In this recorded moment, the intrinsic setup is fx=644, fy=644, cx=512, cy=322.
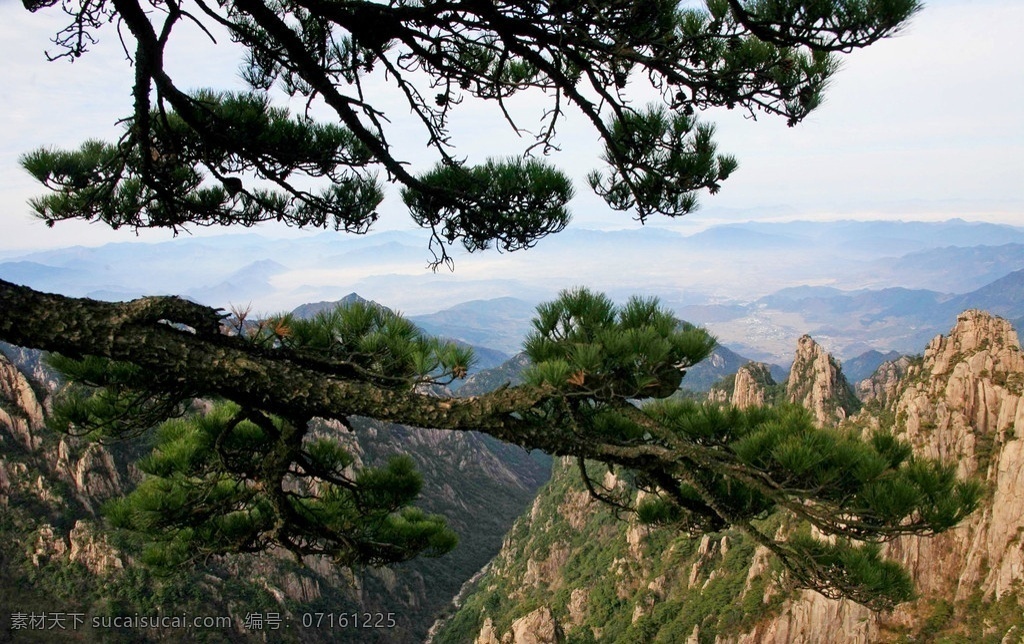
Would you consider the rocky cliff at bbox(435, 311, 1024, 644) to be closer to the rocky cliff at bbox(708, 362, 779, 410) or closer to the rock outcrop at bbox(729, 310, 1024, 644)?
the rock outcrop at bbox(729, 310, 1024, 644)

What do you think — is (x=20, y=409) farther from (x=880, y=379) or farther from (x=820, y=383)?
(x=880, y=379)

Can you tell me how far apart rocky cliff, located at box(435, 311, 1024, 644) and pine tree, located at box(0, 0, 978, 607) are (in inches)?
249

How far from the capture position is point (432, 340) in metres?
2.45

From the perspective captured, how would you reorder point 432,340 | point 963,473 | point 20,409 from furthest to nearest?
point 20,409
point 963,473
point 432,340

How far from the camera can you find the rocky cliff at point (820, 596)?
20.3 meters

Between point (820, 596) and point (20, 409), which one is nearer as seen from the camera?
point (820, 596)

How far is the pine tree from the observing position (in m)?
2.22

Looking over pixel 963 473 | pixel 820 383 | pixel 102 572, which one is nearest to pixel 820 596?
pixel 963 473

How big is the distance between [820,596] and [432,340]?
27.7 metres

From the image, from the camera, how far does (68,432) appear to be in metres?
3.19

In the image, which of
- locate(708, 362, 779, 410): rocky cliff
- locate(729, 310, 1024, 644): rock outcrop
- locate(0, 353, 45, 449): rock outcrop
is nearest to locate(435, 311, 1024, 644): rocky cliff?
locate(729, 310, 1024, 644): rock outcrop

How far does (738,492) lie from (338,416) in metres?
1.63

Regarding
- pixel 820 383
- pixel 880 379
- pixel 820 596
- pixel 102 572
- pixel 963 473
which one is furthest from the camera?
pixel 880 379

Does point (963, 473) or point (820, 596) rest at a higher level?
point (963, 473)
